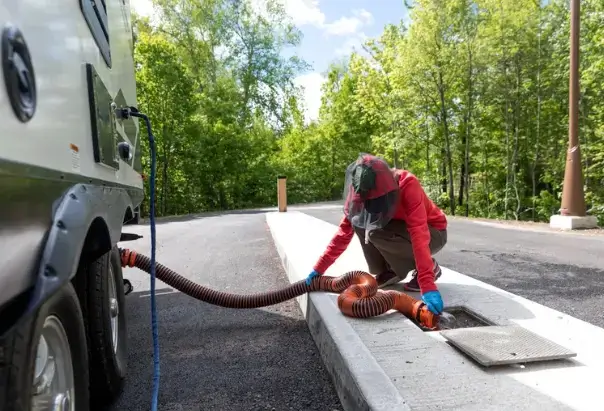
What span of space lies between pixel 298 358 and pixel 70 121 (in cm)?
217

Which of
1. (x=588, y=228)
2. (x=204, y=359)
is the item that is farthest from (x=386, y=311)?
(x=588, y=228)

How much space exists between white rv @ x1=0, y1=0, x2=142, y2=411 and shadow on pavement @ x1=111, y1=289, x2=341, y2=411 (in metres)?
0.38

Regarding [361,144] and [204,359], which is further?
[361,144]

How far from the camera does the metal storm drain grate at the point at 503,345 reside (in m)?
2.42

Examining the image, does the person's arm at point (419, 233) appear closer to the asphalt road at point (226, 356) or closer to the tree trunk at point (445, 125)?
the asphalt road at point (226, 356)

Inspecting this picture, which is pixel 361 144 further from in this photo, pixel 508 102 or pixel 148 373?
pixel 148 373

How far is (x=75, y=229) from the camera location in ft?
4.72

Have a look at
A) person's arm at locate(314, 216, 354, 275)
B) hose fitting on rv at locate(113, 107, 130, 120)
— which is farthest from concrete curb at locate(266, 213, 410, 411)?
hose fitting on rv at locate(113, 107, 130, 120)

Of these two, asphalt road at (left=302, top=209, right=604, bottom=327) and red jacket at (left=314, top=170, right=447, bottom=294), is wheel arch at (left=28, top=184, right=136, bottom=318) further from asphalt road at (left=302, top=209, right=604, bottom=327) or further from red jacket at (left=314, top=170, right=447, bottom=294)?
asphalt road at (left=302, top=209, right=604, bottom=327)

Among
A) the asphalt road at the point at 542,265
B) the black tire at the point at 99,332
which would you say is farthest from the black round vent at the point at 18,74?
the asphalt road at the point at 542,265

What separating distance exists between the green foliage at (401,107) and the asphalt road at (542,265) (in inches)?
440

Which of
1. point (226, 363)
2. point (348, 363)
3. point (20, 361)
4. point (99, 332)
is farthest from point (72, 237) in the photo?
point (226, 363)

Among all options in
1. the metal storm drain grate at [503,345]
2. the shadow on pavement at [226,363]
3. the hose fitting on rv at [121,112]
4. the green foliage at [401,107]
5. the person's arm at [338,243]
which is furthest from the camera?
the green foliage at [401,107]

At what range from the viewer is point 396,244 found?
3.89 meters
